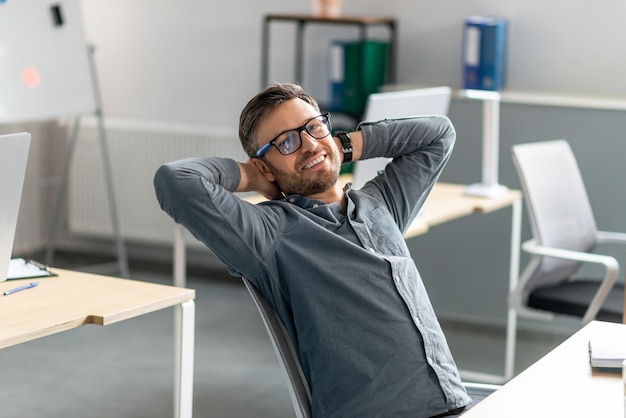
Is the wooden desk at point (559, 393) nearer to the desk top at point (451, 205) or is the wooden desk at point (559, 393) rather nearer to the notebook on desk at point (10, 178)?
the notebook on desk at point (10, 178)

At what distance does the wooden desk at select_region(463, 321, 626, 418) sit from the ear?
68 cm

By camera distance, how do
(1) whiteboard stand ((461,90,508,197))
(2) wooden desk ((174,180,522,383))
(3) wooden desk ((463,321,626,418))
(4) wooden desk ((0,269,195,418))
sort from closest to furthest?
1. (3) wooden desk ((463,321,626,418))
2. (4) wooden desk ((0,269,195,418))
3. (2) wooden desk ((174,180,522,383))
4. (1) whiteboard stand ((461,90,508,197))

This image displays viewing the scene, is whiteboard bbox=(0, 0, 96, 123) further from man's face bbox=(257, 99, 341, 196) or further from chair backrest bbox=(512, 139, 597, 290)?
man's face bbox=(257, 99, 341, 196)

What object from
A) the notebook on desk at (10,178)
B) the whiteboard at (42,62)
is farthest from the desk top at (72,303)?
the whiteboard at (42,62)

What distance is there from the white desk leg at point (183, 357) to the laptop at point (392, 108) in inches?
41.1

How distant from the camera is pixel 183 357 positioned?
2.28 meters

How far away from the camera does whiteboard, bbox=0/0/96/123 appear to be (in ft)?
15.4

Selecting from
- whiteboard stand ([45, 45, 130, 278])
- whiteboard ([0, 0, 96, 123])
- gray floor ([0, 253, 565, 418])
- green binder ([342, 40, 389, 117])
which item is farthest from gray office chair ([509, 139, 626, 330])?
whiteboard stand ([45, 45, 130, 278])

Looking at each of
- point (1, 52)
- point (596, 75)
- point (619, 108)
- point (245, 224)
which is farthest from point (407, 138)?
point (1, 52)

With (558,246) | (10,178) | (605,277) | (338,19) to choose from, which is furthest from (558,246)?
(10,178)

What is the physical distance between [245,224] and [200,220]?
9 cm

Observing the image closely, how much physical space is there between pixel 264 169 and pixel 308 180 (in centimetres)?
11

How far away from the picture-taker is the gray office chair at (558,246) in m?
3.36

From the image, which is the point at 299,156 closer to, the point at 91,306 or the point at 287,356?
the point at 287,356
